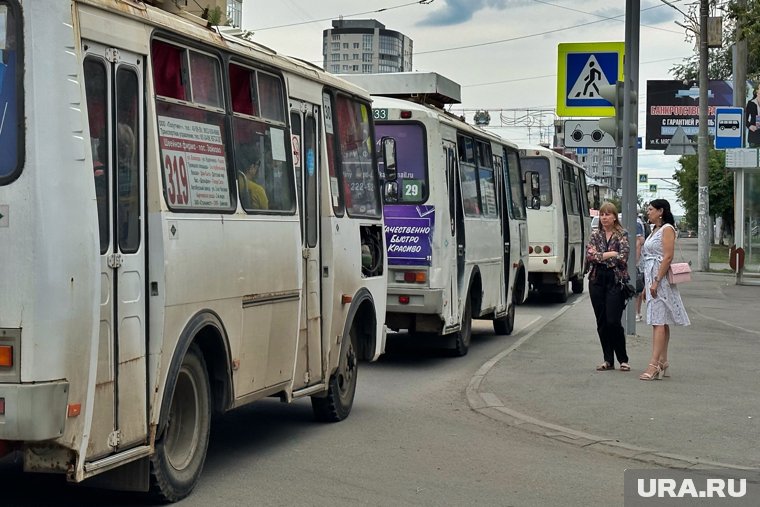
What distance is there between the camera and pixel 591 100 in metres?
21.2

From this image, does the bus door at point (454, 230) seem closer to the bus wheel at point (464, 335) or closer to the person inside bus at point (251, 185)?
the bus wheel at point (464, 335)

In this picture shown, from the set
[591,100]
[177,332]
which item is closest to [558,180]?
[591,100]

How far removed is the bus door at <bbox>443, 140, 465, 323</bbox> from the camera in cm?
1460

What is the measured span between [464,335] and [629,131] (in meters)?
3.81

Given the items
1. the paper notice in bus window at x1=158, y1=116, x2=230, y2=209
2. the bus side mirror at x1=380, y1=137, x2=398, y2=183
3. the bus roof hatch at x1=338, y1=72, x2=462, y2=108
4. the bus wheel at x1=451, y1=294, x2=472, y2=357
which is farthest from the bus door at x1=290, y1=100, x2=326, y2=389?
the bus wheel at x1=451, y1=294, x2=472, y2=357

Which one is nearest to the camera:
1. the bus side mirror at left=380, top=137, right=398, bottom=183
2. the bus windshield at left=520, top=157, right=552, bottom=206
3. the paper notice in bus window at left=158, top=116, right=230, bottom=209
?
the paper notice in bus window at left=158, top=116, right=230, bottom=209

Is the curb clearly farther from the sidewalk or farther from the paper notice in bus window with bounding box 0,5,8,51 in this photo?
the paper notice in bus window with bounding box 0,5,8,51

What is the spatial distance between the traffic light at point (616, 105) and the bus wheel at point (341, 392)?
724cm

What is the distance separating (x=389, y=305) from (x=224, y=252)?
21.8ft

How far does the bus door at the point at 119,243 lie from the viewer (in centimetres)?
619

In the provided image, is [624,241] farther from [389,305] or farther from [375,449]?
[375,449]

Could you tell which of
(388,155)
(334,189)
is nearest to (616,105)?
(388,155)

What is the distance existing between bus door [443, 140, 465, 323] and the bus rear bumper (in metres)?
8.94

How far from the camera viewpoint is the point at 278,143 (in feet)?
29.2
